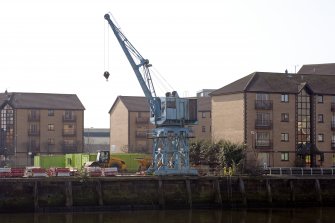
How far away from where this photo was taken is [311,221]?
57562mm

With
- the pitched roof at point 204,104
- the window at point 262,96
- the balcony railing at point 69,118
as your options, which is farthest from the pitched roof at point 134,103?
the window at point 262,96

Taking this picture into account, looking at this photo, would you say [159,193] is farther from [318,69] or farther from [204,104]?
[318,69]

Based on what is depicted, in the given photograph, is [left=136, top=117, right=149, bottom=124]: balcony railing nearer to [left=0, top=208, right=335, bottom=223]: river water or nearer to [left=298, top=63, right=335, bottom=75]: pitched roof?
[left=298, top=63, right=335, bottom=75]: pitched roof

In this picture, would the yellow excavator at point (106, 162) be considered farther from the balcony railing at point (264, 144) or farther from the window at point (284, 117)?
the window at point (284, 117)

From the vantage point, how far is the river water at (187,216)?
57438 millimetres

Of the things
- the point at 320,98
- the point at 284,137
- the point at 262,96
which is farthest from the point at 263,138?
the point at 320,98

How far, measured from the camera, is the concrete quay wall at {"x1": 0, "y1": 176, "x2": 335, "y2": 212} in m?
63.6

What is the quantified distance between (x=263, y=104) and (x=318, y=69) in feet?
128

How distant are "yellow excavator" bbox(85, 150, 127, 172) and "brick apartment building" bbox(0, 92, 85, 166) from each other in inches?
1240

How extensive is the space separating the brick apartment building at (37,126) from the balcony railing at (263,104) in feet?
131

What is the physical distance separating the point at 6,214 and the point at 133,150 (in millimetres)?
59970

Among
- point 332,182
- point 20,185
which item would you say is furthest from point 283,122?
point 20,185

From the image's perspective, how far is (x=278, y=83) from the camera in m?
91.5

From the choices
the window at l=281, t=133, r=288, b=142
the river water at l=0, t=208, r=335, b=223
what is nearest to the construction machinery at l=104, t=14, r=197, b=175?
the river water at l=0, t=208, r=335, b=223
